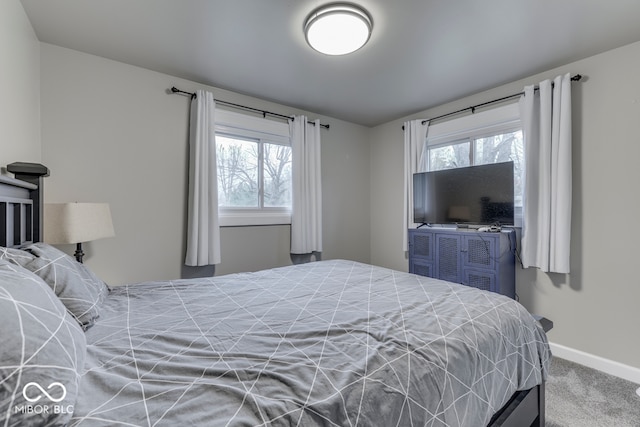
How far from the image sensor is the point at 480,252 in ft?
8.77

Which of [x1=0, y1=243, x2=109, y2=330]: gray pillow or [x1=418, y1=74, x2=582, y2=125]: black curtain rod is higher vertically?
[x1=418, y1=74, x2=582, y2=125]: black curtain rod

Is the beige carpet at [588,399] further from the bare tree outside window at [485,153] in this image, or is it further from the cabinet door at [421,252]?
the bare tree outside window at [485,153]

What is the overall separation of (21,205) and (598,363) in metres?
4.03

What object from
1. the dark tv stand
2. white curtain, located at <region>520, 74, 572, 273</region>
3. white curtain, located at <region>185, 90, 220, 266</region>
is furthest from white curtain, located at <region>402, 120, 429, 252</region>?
white curtain, located at <region>185, 90, 220, 266</region>

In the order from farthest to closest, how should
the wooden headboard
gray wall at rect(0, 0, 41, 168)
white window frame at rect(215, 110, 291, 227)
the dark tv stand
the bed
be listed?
white window frame at rect(215, 110, 291, 227), the dark tv stand, gray wall at rect(0, 0, 41, 168), the wooden headboard, the bed

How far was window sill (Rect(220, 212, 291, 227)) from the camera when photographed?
119 inches

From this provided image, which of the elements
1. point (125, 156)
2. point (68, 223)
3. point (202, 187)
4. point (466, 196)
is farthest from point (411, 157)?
point (68, 223)

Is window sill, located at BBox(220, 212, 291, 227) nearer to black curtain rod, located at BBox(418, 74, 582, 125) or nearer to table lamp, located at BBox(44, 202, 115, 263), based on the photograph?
table lamp, located at BBox(44, 202, 115, 263)

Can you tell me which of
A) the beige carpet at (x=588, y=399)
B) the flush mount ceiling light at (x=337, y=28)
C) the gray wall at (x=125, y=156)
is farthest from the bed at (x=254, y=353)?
the flush mount ceiling light at (x=337, y=28)

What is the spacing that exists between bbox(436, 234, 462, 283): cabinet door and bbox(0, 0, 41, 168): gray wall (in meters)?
3.30

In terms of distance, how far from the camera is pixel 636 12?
1.85m

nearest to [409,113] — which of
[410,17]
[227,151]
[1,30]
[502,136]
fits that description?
[502,136]

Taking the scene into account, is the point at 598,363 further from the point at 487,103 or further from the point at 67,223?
the point at 67,223

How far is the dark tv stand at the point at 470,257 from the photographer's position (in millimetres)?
2569
